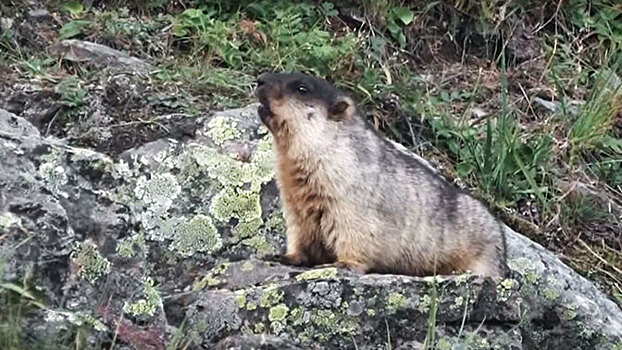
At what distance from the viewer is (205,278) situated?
501cm

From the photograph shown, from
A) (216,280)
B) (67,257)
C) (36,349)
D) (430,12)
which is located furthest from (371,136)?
(430,12)

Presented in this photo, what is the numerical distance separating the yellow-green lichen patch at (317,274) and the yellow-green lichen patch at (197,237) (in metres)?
0.69

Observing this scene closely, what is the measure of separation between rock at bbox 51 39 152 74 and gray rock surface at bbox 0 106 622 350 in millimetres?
1807

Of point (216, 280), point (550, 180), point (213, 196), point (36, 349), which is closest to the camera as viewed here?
point (36, 349)

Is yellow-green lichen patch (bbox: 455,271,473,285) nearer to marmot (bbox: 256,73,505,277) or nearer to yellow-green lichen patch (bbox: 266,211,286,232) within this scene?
marmot (bbox: 256,73,505,277)

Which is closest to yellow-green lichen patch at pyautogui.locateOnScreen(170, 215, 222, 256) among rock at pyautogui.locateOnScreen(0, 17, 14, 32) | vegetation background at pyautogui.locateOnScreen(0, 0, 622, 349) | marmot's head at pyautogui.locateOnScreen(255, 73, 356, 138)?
marmot's head at pyautogui.locateOnScreen(255, 73, 356, 138)

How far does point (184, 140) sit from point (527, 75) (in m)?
3.64

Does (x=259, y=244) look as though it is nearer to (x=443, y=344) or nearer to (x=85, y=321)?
Answer: (x=443, y=344)

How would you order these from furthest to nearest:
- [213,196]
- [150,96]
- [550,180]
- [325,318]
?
[550,180]
[150,96]
[213,196]
[325,318]

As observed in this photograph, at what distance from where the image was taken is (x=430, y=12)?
9008mm

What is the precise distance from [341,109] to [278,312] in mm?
1349

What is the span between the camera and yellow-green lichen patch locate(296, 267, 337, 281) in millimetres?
4730

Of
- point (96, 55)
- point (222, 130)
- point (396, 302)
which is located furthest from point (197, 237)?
point (96, 55)

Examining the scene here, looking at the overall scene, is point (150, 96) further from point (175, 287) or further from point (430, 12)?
point (430, 12)
